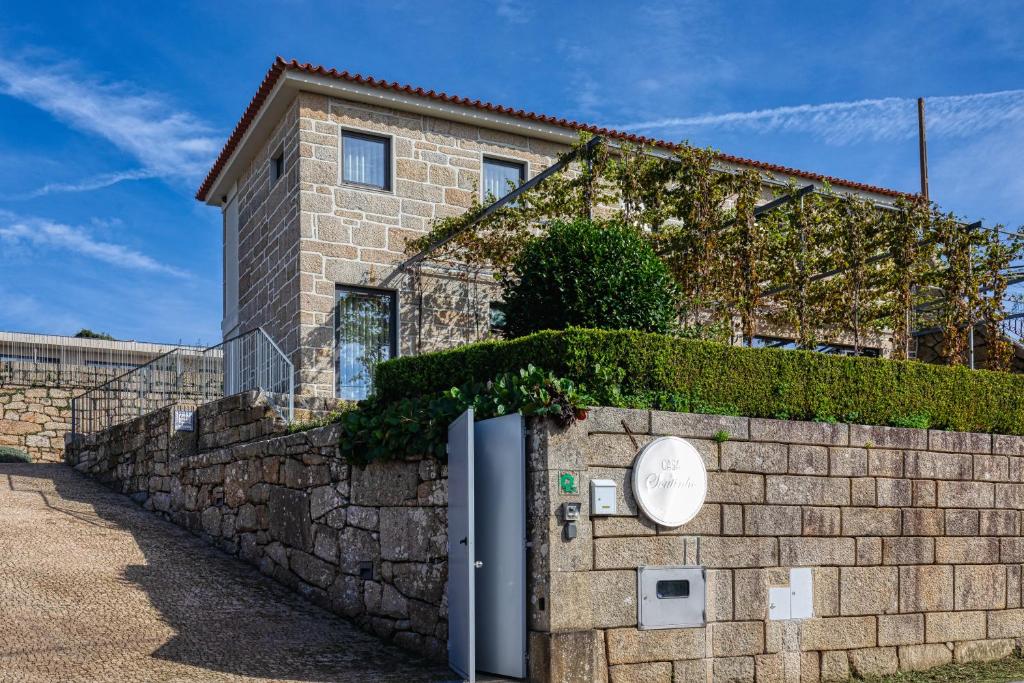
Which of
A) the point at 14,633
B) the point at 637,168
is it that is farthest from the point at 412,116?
the point at 14,633

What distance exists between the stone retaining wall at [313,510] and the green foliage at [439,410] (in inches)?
7.0

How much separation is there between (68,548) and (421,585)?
4199 mm

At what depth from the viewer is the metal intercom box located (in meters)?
7.21

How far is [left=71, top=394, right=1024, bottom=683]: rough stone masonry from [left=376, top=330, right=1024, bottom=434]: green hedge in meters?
0.22

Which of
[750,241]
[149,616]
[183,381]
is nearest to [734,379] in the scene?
[750,241]

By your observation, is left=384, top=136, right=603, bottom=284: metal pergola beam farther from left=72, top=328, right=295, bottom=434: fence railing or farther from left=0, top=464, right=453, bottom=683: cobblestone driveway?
left=0, top=464, right=453, bottom=683: cobblestone driveway


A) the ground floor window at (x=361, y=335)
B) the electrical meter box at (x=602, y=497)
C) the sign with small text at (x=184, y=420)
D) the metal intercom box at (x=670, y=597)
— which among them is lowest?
the metal intercom box at (x=670, y=597)

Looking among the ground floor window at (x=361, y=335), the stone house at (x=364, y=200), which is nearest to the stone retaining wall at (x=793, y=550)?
the stone house at (x=364, y=200)

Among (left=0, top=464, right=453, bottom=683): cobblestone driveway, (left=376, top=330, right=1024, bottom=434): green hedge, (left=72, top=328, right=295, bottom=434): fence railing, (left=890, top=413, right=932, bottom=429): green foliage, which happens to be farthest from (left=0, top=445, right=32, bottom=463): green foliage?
(left=890, top=413, right=932, bottom=429): green foliage

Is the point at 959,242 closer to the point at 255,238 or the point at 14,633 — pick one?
the point at 255,238

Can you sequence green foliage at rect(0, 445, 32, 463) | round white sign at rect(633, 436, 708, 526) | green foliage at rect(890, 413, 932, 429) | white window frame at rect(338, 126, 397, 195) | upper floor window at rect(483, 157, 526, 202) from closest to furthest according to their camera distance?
round white sign at rect(633, 436, 708, 526) → green foliage at rect(890, 413, 932, 429) → white window frame at rect(338, 126, 397, 195) → upper floor window at rect(483, 157, 526, 202) → green foliage at rect(0, 445, 32, 463)

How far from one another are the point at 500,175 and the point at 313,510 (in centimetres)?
733

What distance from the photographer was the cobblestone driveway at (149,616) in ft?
23.4

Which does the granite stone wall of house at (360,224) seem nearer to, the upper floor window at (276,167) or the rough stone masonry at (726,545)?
the upper floor window at (276,167)
